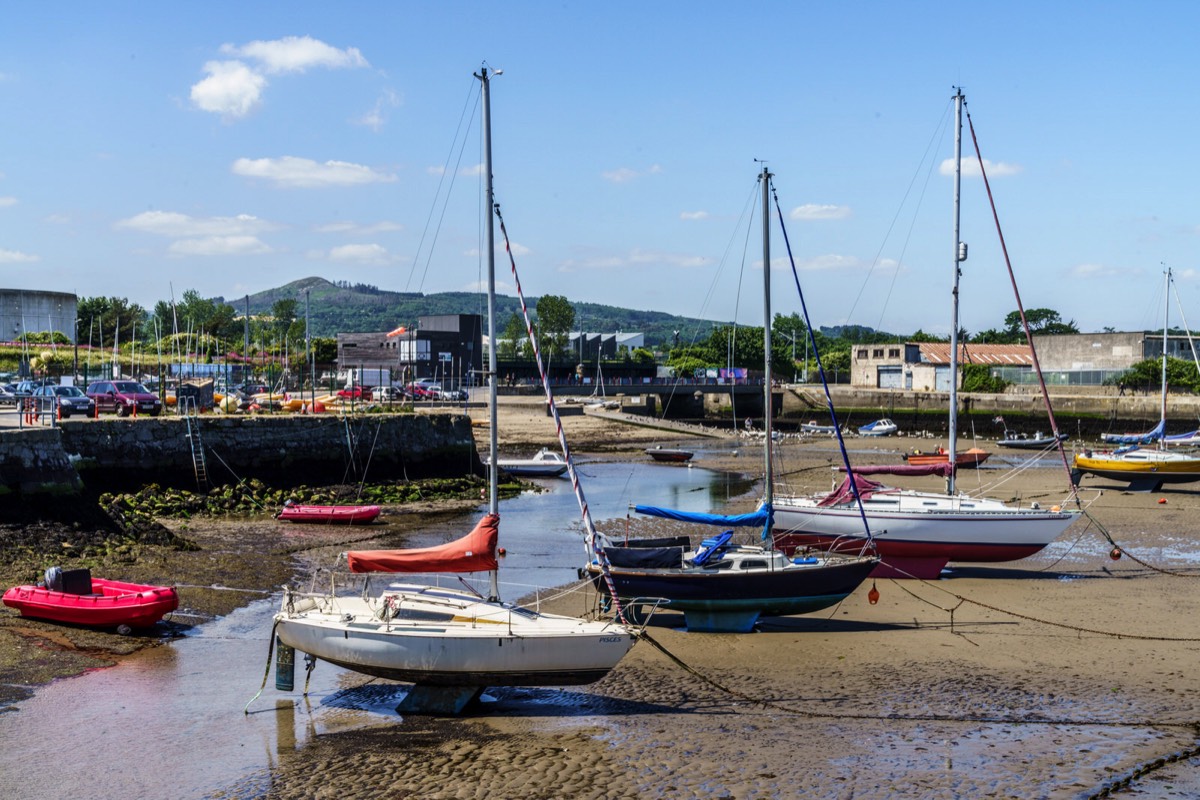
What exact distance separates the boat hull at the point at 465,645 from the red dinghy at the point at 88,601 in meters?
4.64

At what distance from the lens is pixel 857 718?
17156mm

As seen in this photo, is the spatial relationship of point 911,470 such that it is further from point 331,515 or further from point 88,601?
point 88,601

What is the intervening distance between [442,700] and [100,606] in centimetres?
792

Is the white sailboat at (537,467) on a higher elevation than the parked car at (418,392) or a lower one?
lower

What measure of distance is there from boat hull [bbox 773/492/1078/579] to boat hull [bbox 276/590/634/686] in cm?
1245

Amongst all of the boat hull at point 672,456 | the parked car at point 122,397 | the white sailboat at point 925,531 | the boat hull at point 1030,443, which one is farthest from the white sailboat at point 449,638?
the boat hull at point 1030,443

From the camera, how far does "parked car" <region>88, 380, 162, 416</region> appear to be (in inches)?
1866

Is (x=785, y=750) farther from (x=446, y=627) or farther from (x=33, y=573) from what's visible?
(x=33, y=573)

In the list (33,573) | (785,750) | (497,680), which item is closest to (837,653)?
(785,750)

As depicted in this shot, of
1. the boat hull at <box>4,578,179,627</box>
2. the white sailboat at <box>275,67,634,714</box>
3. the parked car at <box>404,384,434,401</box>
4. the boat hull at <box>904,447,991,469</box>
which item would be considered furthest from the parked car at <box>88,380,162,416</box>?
the boat hull at <box>904,447,991,469</box>

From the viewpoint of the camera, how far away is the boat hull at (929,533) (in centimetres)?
2884

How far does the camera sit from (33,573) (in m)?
25.1

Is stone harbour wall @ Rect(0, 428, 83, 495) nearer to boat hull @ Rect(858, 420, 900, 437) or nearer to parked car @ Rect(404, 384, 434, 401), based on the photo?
parked car @ Rect(404, 384, 434, 401)

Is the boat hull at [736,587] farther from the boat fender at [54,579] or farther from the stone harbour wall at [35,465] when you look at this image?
the stone harbour wall at [35,465]
